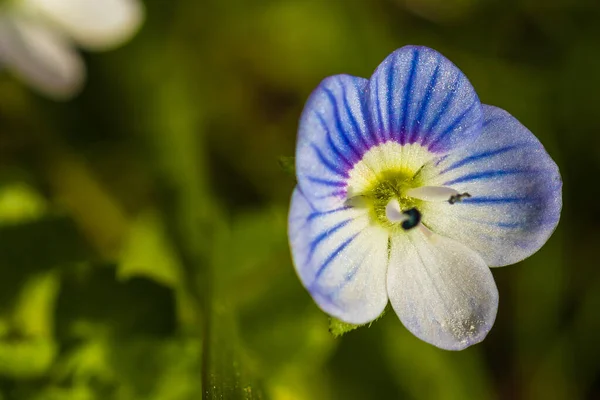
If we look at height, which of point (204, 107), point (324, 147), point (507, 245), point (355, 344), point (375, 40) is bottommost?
point (355, 344)

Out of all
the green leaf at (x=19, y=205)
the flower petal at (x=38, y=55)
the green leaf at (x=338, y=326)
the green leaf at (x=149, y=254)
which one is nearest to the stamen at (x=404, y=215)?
the green leaf at (x=338, y=326)

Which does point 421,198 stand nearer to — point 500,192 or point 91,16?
point 500,192

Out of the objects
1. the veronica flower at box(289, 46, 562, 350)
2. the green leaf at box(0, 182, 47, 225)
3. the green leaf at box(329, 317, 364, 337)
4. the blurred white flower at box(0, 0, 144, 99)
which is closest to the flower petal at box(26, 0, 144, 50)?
the blurred white flower at box(0, 0, 144, 99)

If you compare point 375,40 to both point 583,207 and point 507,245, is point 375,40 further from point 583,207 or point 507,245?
point 507,245

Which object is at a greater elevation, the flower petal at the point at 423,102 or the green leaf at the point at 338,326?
the flower petal at the point at 423,102

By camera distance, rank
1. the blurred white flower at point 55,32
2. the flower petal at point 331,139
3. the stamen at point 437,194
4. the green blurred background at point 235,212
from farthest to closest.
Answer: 1. the blurred white flower at point 55,32
2. the green blurred background at point 235,212
3. the stamen at point 437,194
4. the flower petal at point 331,139

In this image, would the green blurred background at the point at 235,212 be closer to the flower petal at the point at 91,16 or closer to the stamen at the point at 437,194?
the flower petal at the point at 91,16

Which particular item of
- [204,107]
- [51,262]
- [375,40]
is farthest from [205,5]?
[51,262]
